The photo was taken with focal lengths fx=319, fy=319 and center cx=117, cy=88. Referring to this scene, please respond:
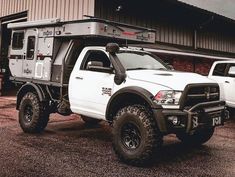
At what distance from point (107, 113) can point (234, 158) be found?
2534 mm

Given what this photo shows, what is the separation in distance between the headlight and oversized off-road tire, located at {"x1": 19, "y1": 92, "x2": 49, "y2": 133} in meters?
3.41

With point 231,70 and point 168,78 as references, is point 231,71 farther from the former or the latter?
point 168,78

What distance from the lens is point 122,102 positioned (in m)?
5.84

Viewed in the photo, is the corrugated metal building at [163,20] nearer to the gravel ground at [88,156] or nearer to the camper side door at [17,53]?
the camper side door at [17,53]

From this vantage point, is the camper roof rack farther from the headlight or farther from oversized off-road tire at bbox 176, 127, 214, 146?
oversized off-road tire at bbox 176, 127, 214, 146

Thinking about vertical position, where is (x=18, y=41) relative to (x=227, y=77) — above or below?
above

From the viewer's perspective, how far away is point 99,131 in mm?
8344

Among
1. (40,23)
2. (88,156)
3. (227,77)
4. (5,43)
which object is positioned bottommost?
(88,156)

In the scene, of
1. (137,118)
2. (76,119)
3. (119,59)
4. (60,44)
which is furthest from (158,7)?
(137,118)

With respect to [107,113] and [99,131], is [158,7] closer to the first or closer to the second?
[99,131]

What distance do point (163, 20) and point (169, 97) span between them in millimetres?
10296

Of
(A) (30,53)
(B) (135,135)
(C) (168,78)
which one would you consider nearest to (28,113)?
(A) (30,53)

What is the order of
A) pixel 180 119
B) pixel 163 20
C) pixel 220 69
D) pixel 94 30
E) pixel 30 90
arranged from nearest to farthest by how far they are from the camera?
pixel 180 119 < pixel 94 30 < pixel 30 90 < pixel 220 69 < pixel 163 20

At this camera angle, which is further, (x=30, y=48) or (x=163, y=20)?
(x=163, y=20)
